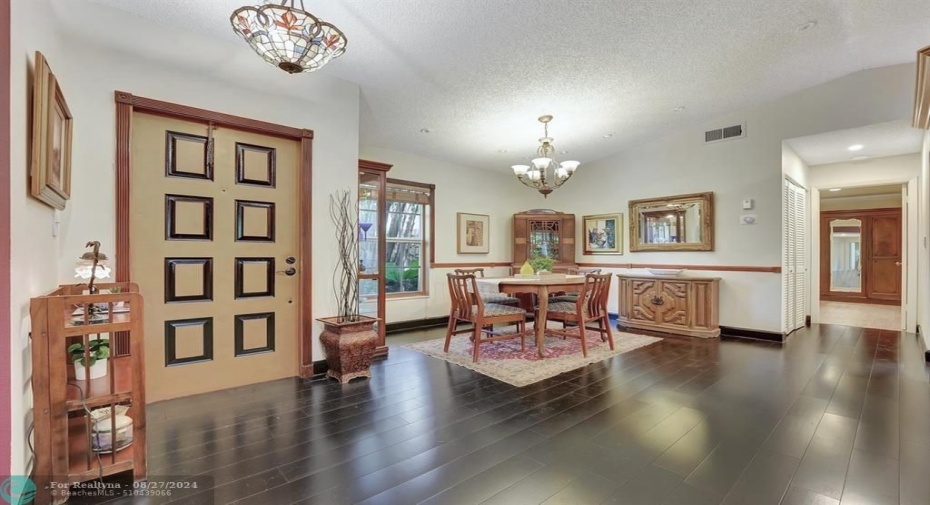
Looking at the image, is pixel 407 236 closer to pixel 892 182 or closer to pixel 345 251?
pixel 345 251

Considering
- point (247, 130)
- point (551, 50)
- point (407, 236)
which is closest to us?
point (247, 130)

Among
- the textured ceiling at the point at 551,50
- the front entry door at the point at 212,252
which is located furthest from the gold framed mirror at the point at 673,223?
the front entry door at the point at 212,252

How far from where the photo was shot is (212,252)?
292 cm

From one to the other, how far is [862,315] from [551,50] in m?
7.42

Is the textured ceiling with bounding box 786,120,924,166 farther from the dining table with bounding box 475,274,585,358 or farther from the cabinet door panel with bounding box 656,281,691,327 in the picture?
the dining table with bounding box 475,274,585,358

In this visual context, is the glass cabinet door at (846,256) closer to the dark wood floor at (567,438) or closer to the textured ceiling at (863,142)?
the textured ceiling at (863,142)

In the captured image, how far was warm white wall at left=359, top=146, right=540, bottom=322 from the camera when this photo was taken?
18.0 feet

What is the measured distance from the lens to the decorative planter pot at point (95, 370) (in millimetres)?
1855

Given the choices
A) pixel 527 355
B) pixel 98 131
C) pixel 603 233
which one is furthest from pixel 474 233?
pixel 98 131

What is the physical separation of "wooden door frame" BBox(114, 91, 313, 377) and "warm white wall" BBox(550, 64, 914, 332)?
4.74 metres

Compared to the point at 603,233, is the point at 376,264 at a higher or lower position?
lower

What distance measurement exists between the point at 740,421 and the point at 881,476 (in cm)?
63

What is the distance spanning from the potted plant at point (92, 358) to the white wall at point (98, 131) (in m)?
0.23

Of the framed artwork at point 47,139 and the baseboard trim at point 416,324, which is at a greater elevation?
the framed artwork at point 47,139
